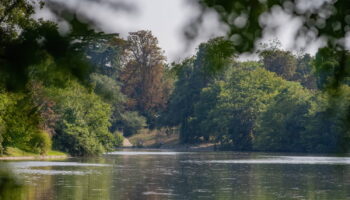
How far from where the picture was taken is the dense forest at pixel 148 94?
3.57 m

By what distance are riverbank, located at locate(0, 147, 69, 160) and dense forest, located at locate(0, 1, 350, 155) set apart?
0.52 meters

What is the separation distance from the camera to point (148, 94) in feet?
404

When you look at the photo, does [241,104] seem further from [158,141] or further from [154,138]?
[154,138]

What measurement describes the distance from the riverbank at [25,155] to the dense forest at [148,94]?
1.70ft

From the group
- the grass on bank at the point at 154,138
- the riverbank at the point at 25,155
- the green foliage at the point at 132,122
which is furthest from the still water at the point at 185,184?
the grass on bank at the point at 154,138

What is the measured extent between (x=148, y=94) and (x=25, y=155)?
6094 cm

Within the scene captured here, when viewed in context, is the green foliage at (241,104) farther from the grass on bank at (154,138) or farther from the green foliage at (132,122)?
the green foliage at (132,122)

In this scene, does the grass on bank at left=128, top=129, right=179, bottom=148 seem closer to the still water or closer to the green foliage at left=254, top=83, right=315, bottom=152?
the green foliage at left=254, top=83, right=315, bottom=152

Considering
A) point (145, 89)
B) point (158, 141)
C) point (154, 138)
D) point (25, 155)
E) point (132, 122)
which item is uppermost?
point (145, 89)

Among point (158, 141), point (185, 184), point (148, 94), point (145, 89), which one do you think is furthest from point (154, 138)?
point (185, 184)

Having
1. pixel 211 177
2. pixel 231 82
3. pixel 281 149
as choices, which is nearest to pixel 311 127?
pixel 281 149

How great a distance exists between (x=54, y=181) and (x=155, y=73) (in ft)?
263

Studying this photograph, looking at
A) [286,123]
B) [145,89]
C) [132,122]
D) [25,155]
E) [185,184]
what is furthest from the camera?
[145,89]

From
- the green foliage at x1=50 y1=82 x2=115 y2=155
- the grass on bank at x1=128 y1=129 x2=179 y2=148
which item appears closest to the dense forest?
the green foliage at x1=50 y1=82 x2=115 y2=155
